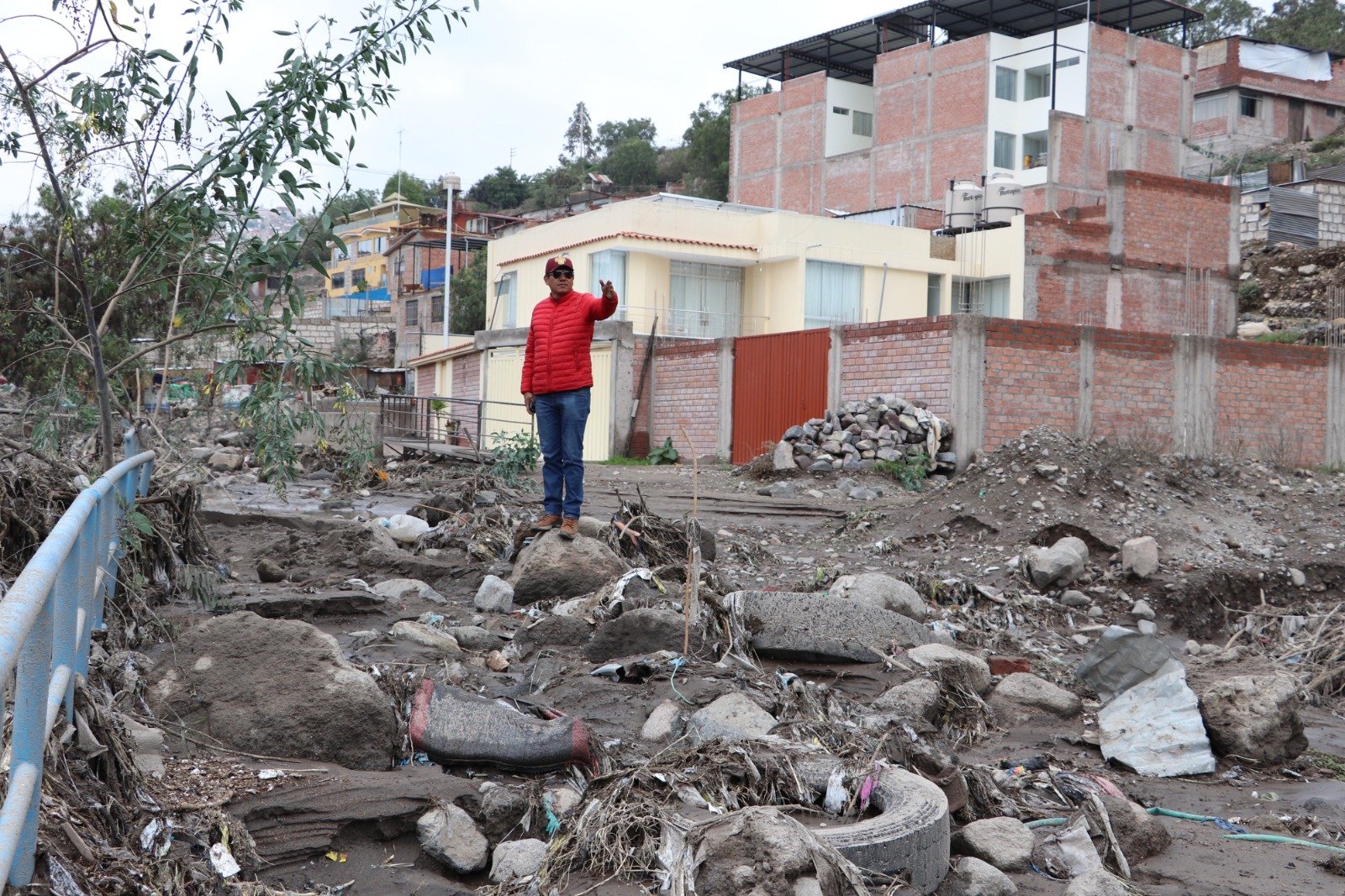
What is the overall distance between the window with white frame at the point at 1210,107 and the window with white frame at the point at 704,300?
2543 centimetres

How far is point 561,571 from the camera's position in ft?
22.2

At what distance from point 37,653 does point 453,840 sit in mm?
1607

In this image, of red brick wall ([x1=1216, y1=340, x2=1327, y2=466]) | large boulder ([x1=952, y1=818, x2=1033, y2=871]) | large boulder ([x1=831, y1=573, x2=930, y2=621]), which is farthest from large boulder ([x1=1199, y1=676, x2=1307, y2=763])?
red brick wall ([x1=1216, y1=340, x2=1327, y2=466])

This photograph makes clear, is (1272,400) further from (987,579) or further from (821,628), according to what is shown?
(821,628)

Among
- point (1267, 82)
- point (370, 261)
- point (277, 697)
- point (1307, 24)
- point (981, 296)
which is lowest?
point (277, 697)

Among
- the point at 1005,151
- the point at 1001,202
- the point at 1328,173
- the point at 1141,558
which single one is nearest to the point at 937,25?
the point at 1005,151

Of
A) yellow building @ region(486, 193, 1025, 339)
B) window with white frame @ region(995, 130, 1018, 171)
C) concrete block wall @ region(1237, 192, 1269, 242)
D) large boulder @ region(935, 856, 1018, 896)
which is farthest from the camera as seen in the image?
window with white frame @ region(995, 130, 1018, 171)

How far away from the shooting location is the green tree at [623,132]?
78.7m

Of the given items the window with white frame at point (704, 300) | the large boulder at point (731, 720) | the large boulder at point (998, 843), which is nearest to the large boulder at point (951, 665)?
the large boulder at point (731, 720)

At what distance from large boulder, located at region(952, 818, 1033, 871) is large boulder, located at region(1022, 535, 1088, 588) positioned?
5442mm

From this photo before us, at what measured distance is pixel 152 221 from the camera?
5.24 meters

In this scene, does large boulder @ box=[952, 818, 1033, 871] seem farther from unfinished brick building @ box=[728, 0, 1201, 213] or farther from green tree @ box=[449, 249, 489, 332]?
green tree @ box=[449, 249, 489, 332]

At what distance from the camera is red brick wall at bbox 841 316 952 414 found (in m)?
15.9

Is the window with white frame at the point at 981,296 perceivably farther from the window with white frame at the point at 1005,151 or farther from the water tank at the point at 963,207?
the window with white frame at the point at 1005,151
